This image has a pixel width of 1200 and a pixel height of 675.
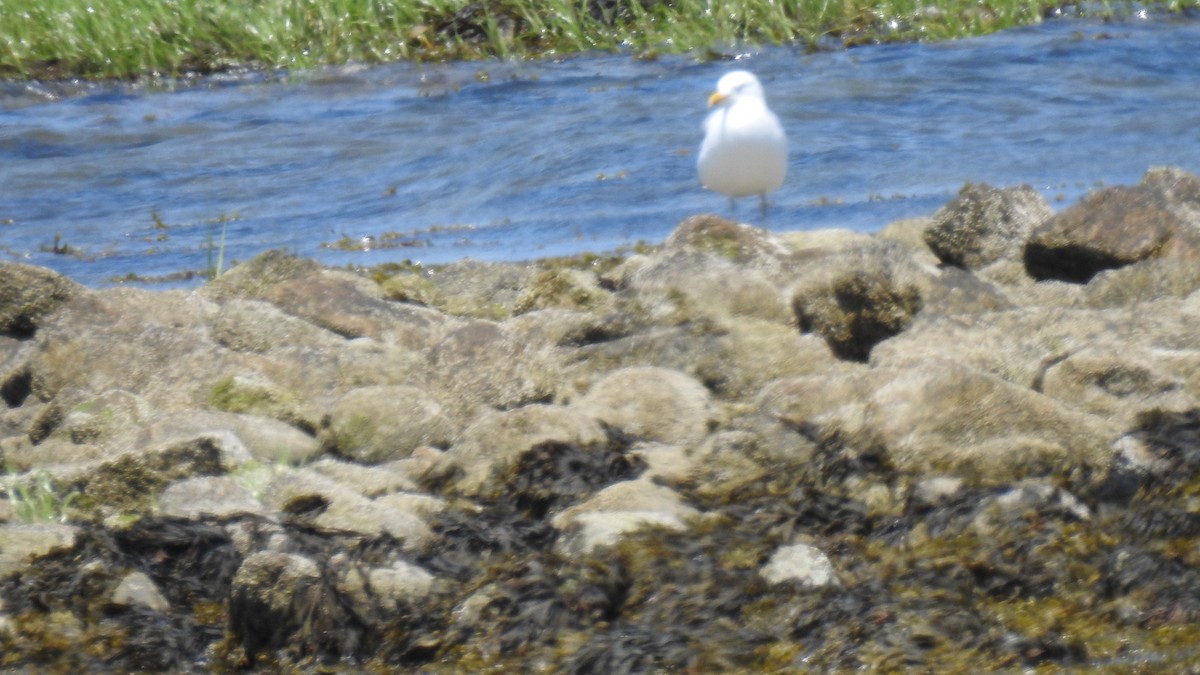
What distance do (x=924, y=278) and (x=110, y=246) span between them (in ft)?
16.8

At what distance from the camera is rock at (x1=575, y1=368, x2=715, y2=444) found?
421 cm

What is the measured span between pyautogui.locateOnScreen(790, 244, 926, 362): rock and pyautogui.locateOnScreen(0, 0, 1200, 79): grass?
30.4 feet

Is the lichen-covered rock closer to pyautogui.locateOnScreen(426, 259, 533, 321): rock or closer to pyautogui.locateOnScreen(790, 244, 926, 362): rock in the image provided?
pyautogui.locateOnScreen(426, 259, 533, 321): rock

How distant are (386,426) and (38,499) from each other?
83 centimetres

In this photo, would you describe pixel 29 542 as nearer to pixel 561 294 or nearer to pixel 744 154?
pixel 561 294

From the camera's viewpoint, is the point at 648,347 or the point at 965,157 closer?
the point at 648,347

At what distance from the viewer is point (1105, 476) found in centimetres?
365

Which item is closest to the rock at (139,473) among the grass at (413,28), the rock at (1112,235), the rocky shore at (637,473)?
the rocky shore at (637,473)

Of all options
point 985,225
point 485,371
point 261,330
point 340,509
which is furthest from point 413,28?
point 340,509

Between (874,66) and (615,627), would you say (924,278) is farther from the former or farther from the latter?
(874,66)

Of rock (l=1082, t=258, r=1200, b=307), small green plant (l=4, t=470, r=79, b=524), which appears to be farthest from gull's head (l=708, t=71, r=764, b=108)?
small green plant (l=4, t=470, r=79, b=524)

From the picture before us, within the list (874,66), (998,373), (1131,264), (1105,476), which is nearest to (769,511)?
(1105,476)

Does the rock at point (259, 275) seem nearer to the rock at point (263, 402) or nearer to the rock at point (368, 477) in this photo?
the rock at point (263, 402)

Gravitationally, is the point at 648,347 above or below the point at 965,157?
above
